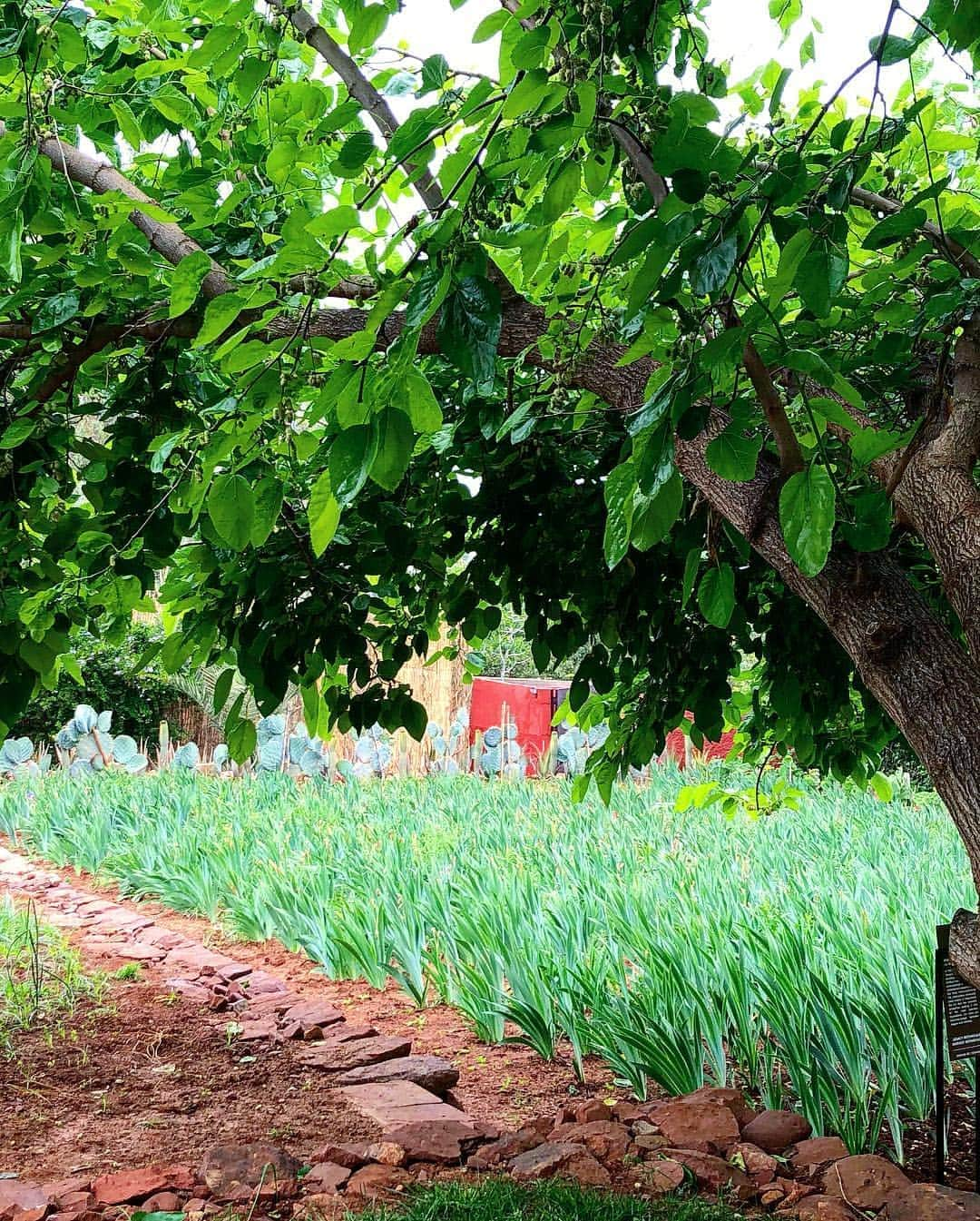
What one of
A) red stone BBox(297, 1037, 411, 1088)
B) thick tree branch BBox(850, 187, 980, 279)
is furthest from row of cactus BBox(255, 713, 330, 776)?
thick tree branch BBox(850, 187, 980, 279)

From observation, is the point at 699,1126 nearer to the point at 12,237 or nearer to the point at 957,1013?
the point at 957,1013

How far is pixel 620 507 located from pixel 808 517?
0.17 m

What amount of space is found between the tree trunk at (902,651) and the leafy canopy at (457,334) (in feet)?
0.31

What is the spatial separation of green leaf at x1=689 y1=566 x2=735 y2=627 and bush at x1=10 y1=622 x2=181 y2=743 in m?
11.1

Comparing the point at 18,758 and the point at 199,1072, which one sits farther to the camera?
the point at 18,758

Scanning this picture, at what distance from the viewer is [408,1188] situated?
7.98 ft

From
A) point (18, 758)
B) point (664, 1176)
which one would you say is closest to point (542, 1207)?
point (664, 1176)

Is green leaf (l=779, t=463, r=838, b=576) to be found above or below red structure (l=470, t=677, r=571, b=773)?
below

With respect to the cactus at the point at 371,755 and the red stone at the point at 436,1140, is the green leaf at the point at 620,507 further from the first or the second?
the cactus at the point at 371,755

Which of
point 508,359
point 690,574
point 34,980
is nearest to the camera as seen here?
point 690,574

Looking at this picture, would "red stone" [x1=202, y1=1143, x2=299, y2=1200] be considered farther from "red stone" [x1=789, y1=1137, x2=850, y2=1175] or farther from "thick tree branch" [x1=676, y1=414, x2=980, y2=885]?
"thick tree branch" [x1=676, y1=414, x2=980, y2=885]

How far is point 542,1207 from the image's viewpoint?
7.28 feet

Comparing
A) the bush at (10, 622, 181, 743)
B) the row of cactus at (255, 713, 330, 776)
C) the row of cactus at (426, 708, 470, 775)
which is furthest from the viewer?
the bush at (10, 622, 181, 743)

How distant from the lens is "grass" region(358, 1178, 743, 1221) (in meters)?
2.18
